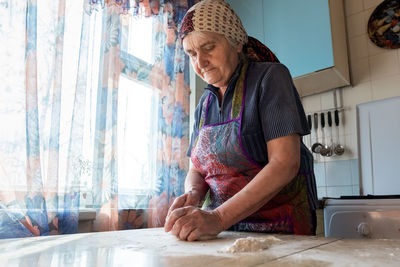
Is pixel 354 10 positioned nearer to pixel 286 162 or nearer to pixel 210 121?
pixel 210 121

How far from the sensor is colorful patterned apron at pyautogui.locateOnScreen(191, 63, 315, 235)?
0.85 metres

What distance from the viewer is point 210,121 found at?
1.04 m

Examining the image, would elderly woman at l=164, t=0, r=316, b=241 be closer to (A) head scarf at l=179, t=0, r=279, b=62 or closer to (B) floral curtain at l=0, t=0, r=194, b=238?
(A) head scarf at l=179, t=0, r=279, b=62

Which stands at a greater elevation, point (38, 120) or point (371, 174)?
point (38, 120)

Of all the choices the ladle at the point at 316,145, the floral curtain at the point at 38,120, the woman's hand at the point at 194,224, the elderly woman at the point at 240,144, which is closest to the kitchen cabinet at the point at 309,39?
the ladle at the point at 316,145

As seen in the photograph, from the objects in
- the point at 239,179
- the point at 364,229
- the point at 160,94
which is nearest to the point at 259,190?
the point at 239,179

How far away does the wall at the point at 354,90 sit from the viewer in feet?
6.72

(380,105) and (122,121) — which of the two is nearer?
(122,121)

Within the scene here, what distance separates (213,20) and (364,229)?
3.91 feet

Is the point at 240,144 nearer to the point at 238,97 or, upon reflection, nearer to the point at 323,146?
the point at 238,97

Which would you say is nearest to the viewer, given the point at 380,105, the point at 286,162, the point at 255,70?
the point at 286,162

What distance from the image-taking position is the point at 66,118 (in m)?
1.49

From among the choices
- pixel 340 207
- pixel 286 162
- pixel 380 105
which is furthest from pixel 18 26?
pixel 380 105

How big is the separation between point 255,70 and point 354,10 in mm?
1752
